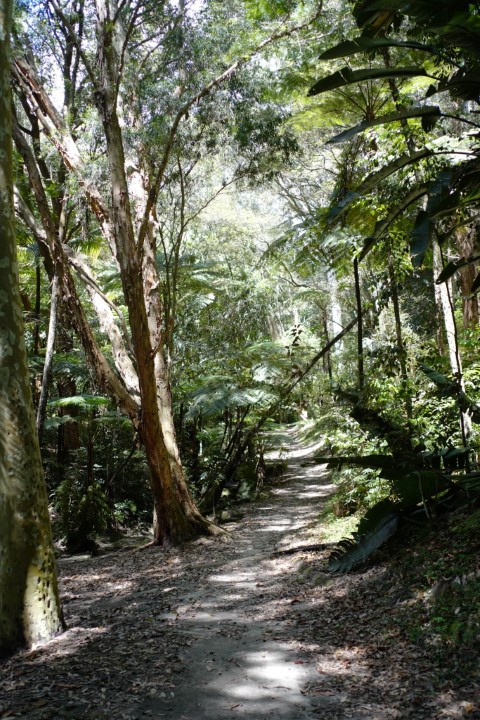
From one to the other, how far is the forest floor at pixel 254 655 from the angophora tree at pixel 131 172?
94.4 inches

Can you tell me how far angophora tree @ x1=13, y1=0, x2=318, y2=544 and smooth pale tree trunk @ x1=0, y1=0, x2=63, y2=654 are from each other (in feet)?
11.0

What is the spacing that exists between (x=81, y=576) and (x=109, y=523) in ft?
11.0

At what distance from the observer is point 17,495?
403 cm

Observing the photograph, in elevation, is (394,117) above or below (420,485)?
above

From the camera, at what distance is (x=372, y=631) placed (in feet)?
13.0

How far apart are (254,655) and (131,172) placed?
8.11m

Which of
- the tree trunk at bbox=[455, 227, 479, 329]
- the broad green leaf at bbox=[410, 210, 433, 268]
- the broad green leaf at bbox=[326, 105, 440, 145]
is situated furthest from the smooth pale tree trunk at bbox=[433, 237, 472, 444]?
the tree trunk at bbox=[455, 227, 479, 329]

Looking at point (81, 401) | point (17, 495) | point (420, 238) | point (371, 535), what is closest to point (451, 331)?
point (420, 238)

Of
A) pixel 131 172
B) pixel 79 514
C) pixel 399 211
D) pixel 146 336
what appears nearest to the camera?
pixel 399 211

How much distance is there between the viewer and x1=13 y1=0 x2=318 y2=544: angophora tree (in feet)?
24.9

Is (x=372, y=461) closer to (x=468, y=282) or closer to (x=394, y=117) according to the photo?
(x=394, y=117)

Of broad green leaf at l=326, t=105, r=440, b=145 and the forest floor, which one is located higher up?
broad green leaf at l=326, t=105, r=440, b=145

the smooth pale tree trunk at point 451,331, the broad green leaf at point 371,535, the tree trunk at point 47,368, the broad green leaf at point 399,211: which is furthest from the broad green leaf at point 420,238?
the tree trunk at point 47,368

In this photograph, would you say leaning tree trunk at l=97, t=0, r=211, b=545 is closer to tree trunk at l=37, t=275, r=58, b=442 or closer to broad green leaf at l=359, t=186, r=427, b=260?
tree trunk at l=37, t=275, r=58, b=442
